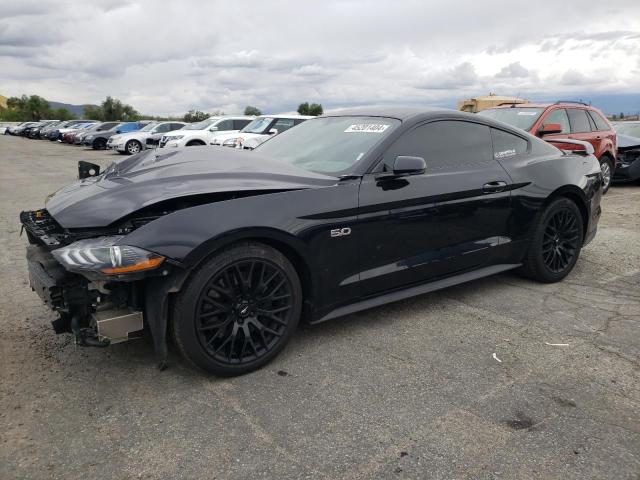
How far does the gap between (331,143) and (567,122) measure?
23.4 feet

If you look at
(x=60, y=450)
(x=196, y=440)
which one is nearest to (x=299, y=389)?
(x=196, y=440)

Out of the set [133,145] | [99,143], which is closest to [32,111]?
[99,143]

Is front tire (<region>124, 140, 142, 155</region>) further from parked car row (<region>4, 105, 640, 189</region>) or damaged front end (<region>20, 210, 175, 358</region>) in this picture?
damaged front end (<region>20, 210, 175, 358</region>)

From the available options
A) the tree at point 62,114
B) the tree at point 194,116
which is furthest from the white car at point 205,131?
the tree at point 62,114

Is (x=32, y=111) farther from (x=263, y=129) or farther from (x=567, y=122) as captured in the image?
(x=567, y=122)

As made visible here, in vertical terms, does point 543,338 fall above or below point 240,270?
below

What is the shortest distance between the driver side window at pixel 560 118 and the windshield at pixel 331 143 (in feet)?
20.3

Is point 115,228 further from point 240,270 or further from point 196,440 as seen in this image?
point 196,440

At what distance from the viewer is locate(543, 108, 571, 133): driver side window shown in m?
8.99

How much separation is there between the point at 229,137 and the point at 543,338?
1410cm

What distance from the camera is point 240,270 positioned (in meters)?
2.88

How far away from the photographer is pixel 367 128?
3.78 metres

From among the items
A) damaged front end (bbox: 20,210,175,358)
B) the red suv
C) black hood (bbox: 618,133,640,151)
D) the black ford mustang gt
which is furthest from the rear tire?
damaged front end (bbox: 20,210,175,358)

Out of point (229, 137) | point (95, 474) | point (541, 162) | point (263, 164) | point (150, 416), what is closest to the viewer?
point (95, 474)
